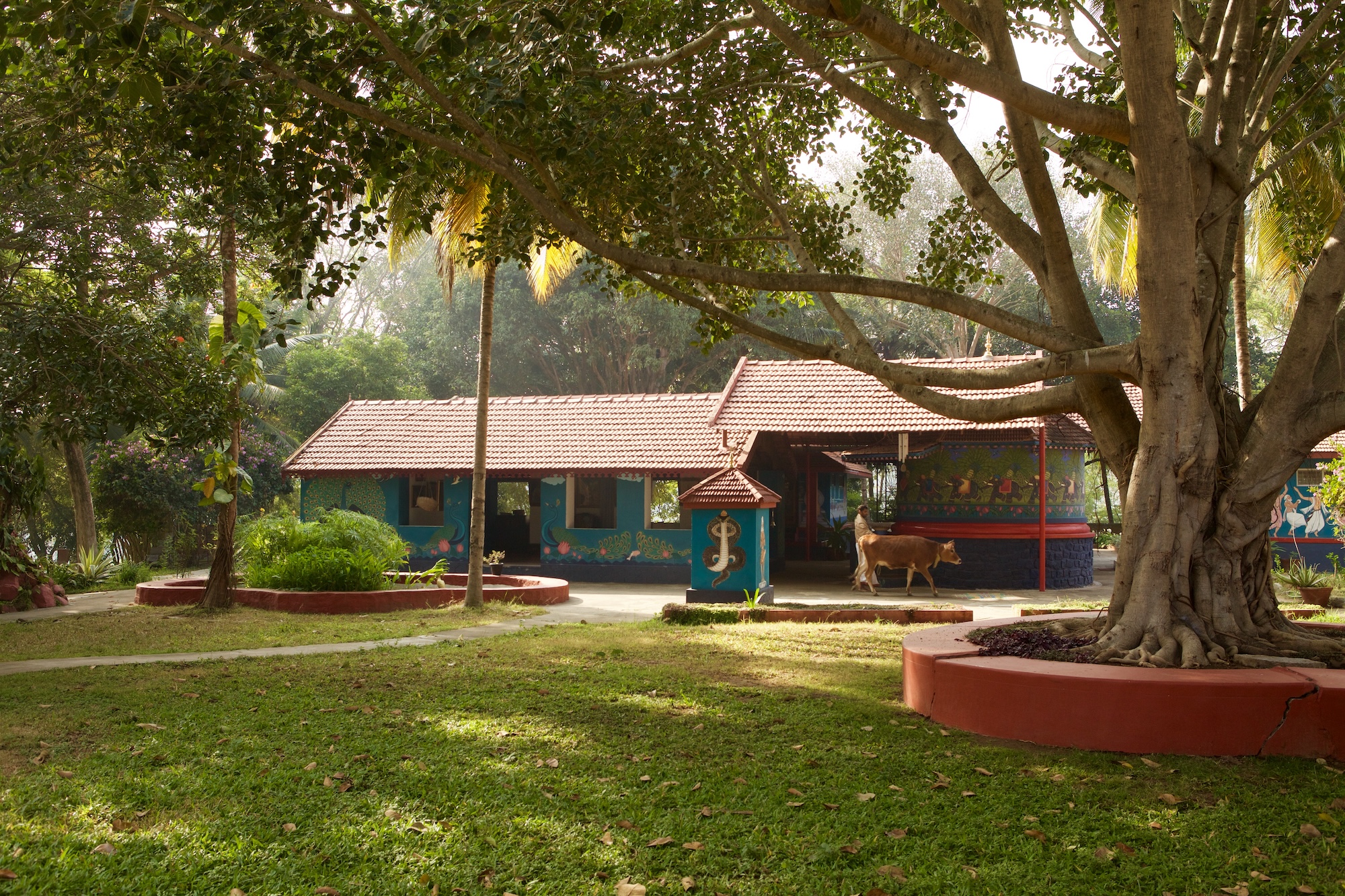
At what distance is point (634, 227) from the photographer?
9.73m

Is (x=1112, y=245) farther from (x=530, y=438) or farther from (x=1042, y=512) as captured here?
(x=530, y=438)

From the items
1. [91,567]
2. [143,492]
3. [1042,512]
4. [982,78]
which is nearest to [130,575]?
[91,567]

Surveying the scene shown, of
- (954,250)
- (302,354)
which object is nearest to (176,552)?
(302,354)

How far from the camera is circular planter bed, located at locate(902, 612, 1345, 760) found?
555 centimetres

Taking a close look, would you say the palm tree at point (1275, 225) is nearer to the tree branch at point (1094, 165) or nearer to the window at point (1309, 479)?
the tree branch at point (1094, 165)

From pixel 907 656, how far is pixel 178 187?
879cm

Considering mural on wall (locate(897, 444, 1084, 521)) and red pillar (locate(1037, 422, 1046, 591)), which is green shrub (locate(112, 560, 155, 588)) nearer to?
mural on wall (locate(897, 444, 1084, 521))

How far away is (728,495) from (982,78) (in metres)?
8.76

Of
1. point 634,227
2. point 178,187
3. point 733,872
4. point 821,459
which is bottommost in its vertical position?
point 733,872

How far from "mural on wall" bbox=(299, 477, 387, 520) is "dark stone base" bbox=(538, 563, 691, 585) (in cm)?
398

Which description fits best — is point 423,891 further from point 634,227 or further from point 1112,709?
point 634,227

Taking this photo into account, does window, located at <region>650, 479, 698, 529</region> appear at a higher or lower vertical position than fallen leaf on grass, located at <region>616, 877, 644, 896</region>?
higher

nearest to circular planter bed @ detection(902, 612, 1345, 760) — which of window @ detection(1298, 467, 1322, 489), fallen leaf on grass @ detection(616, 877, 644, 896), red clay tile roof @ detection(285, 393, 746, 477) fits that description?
fallen leaf on grass @ detection(616, 877, 644, 896)

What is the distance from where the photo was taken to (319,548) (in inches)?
566
